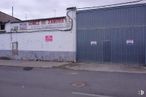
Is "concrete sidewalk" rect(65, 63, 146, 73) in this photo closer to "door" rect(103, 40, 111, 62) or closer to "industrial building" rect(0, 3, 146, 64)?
"door" rect(103, 40, 111, 62)

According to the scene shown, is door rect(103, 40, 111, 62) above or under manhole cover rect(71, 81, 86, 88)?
above

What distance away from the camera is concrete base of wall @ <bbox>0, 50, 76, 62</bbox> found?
24.7 m

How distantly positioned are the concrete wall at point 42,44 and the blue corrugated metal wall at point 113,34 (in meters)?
0.94

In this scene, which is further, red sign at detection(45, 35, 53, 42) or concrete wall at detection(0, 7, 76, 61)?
red sign at detection(45, 35, 53, 42)

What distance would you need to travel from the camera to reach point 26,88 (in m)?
11.9

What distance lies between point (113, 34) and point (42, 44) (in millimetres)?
7682

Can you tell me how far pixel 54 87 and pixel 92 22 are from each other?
12.2 metres

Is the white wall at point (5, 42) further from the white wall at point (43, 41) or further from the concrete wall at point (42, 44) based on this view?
the white wall at point (43, 41)

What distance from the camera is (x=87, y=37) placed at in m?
23.6

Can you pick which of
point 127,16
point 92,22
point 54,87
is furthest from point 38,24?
point 54,87

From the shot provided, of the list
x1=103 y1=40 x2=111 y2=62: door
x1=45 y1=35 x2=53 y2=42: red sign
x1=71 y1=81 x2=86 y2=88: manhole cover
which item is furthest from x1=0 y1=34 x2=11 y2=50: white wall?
x1=71 y1=81 x2=86 y2=88: manhole cover

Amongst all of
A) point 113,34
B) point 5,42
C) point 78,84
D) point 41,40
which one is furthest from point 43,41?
point 78,84

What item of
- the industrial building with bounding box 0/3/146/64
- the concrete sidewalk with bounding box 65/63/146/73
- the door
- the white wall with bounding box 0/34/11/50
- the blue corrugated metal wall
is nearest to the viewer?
the concrete sidewalk with bounding box 65/63/146/73

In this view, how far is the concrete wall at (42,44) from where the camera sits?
80.6 feet
